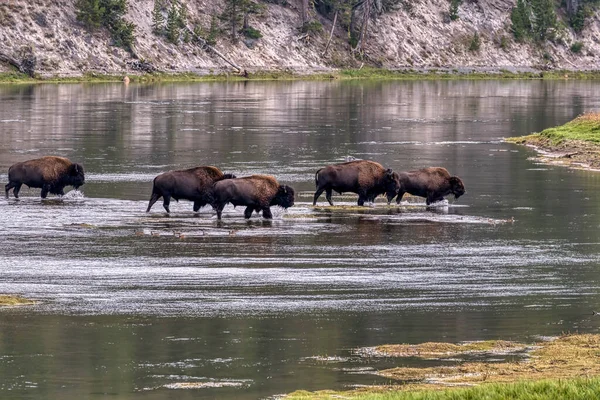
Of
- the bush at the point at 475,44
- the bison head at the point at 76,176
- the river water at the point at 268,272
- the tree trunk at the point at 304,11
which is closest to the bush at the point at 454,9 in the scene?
the bush at the point at 475,44

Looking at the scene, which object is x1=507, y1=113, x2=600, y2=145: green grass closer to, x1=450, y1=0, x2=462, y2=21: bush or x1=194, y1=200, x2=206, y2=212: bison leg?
x1=194, y1=200, x2=206, y2=212: bison leg

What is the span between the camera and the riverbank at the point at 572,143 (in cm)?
4300

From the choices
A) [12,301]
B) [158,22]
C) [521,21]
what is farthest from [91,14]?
[12,301]

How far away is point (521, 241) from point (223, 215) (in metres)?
7.14

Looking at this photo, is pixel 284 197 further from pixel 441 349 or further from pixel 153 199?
pixel 441 349

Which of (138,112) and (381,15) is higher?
(381,15)

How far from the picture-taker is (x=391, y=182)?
103 feet

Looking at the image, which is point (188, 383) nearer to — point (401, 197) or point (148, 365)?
point (148, 365)

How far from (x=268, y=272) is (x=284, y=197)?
24.8 ft

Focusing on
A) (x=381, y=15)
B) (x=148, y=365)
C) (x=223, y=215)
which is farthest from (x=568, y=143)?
(x=381, y=15)

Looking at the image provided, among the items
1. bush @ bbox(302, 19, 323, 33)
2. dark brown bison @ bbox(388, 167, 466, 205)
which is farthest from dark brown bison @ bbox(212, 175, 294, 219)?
bush @ bbox(302, 19, 323, 33)

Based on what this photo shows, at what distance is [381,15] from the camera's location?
138000 mm

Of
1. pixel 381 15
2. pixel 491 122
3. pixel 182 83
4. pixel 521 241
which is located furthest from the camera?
pixel 381 15

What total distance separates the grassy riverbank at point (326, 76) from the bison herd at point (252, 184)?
69.3m
